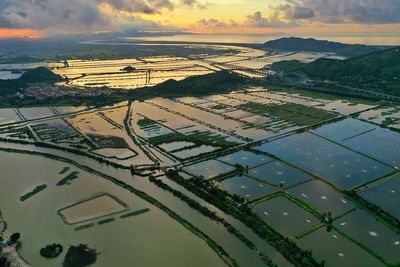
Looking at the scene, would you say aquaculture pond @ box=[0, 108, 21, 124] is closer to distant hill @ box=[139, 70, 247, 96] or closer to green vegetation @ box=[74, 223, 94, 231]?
distant hill @ box=[139, 70, 247, 96]

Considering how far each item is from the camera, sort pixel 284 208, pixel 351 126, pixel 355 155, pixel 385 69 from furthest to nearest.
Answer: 1. pixel 385 69
2. pixel 351 126
3. pixel 355 155
4. pixel 284 208

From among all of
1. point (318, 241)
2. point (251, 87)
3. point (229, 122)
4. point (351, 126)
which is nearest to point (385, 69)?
point (251, 87)

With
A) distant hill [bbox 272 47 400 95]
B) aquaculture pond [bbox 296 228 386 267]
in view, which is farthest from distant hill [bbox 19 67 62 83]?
aquaculture pond [bbox 296 228 386 267]

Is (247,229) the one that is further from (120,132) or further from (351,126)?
(351,126)

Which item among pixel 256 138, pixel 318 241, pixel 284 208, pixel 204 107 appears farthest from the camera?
pixel 204 107

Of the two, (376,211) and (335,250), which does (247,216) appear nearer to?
(335,250)

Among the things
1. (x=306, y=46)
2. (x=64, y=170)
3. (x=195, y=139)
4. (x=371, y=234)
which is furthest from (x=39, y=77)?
(x=306, y=46)

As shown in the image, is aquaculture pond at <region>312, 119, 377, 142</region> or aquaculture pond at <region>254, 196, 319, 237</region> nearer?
aquaculture pond at <region>254, 196, 319, 237</region>
